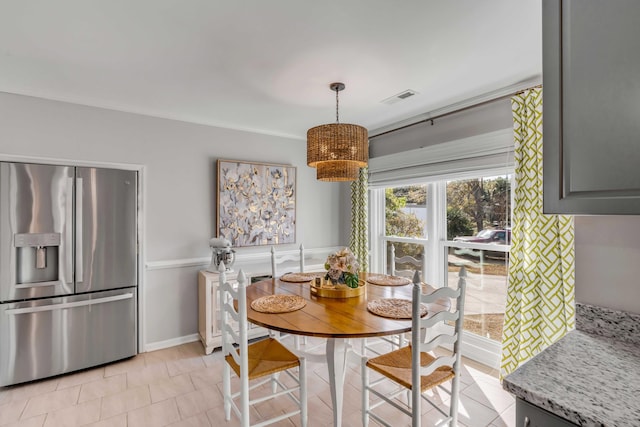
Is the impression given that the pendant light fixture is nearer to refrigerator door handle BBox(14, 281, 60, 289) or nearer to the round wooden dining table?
the round wooden dining table

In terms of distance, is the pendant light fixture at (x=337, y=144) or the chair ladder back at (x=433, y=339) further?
the pendant light fixture at (x=337, y=144)

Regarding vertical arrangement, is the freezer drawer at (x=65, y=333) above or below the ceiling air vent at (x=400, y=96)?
below

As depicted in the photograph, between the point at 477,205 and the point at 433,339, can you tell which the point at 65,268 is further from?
the point at 477,205

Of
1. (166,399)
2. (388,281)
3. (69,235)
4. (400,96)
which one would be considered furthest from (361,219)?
(69,235)

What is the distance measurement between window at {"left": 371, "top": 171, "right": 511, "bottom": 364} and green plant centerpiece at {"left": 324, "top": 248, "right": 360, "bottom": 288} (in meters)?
0.73

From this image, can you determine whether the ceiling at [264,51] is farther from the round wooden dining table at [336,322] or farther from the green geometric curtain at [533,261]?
the round wooden dining table at [336,322]

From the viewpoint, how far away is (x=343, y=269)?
2074 mm

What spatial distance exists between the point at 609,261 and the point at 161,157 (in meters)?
3.40

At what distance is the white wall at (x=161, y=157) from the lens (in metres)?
2.61

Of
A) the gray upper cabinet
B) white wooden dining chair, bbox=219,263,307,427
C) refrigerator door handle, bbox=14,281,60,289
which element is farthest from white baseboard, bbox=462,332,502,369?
refrigerator door handle, bbox=14,281,60,289

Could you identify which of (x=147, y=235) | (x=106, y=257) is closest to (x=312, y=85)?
(x=147, y=235)

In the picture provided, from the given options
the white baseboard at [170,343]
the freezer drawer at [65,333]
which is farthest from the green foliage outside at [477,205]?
the freezer drawer at [65,333]

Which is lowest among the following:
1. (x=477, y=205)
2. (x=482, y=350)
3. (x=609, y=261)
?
(x=482, y=350)

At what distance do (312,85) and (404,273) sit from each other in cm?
175
